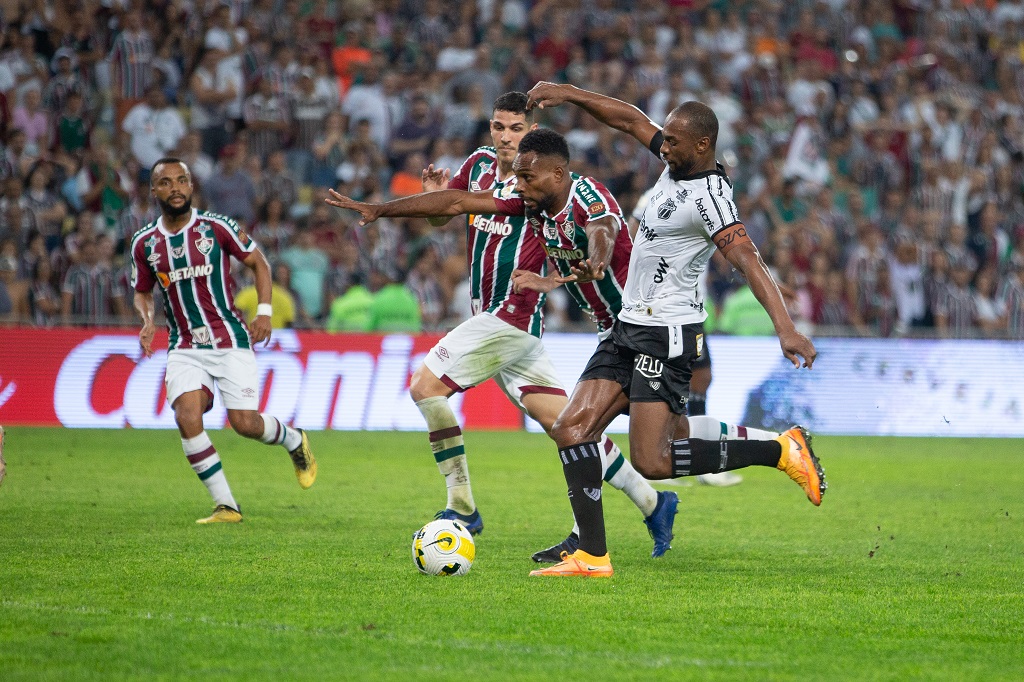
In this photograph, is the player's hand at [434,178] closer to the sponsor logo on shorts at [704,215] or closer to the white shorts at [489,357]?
the white shorts at [489,357]

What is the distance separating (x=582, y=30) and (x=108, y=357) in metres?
10.6

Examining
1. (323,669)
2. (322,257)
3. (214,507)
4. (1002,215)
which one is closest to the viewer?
(323,669)

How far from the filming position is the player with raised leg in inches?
267

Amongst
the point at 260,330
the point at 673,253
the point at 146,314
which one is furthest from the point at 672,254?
the point at 146,314

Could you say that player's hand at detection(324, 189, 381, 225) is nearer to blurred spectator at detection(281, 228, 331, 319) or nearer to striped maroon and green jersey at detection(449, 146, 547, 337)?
striped maroon and green jersey at detection(449, 146, 547, 337)

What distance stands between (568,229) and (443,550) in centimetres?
197

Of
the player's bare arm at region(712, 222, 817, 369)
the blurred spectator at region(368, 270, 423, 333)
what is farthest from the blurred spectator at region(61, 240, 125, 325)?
the player's bare arm at region(712, 222, 817, 369)

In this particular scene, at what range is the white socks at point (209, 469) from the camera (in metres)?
9.03

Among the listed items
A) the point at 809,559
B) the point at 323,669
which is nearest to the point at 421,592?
the point at 323,669

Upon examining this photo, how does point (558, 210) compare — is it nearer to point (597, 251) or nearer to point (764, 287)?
point (597, 251)

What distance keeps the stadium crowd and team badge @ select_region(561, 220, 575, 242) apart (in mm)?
9301

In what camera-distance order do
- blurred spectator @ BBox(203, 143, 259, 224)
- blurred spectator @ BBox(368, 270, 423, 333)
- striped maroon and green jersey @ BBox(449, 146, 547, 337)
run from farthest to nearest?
blurred spectator @ BBox(203, 143, 259, 224) → blurred spectator @ BBox(368, 270, 423, 333) → striped maroon and green jersey @ BBox(449, 146, 547, 337)

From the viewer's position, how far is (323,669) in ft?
15.2

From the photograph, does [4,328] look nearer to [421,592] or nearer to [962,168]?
[421,592]
